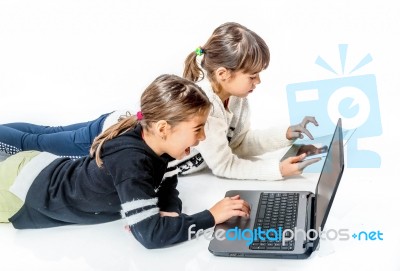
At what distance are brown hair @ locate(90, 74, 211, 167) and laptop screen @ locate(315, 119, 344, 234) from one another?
30cm

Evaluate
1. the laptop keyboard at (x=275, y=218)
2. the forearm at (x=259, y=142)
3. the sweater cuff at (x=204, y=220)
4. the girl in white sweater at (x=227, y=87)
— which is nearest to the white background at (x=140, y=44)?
the forearm at (x=259, y=142)

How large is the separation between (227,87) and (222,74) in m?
0.05

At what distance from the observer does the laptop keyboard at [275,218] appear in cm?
121

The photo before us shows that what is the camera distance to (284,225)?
128 cm

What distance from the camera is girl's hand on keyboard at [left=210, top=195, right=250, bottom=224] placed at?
132 centimetres

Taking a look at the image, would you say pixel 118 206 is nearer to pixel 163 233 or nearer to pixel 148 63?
pixel 163 233

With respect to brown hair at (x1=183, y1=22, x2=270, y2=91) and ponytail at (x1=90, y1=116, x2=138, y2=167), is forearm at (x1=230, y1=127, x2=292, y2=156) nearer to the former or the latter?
brown hair at (x1=183, y1=22, x2=270, y2=91)

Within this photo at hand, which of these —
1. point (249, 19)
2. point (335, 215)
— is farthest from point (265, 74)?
point (335, 215)

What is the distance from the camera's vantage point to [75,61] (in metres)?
2.33

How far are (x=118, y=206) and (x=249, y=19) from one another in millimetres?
1174

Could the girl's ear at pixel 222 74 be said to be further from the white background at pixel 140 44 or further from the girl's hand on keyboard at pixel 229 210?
the white background at pixel 140 44

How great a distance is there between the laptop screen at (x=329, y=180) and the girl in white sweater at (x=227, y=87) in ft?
0.86

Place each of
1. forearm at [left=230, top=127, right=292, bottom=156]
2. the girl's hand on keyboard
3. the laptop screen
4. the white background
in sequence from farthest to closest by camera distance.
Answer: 1. the white background
2. forearm at [left=230, top=127, right=292, bottom=156]
3. the girl's hand on keyboard
4. the laptop screen

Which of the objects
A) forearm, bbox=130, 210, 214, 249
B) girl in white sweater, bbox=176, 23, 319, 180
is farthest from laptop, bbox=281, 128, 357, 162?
forearm, bbox=130, 210, 214, 249
